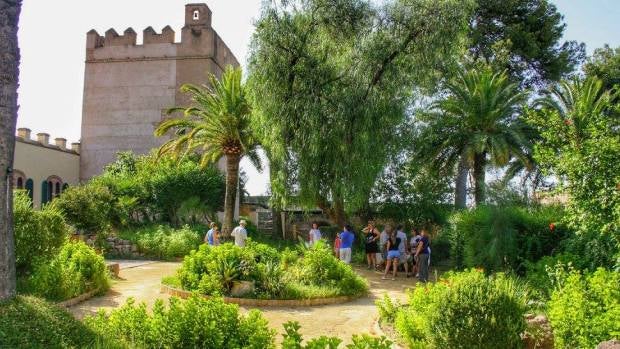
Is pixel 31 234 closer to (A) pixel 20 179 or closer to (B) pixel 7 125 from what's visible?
(B) pixel 7 125

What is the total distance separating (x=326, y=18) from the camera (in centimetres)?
2081

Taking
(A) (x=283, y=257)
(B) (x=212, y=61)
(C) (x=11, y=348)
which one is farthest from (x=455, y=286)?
(B) (x=212, y=61)

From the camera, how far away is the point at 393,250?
1650 cm

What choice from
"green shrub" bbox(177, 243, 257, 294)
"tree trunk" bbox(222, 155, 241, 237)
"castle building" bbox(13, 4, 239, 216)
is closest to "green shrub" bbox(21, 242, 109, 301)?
"green shrub" bbox(177, 243, 257, 294)

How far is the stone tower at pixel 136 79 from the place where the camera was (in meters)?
36.8

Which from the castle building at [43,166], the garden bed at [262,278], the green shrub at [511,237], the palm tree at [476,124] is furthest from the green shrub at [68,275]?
the castle building at [43,166]

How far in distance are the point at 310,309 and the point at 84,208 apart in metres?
13.8

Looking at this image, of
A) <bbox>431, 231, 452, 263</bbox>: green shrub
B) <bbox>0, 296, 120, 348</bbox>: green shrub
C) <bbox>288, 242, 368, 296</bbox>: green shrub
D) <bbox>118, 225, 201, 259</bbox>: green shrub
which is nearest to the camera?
<bbox>0, 296, 120, 348</bbox>: green shrub

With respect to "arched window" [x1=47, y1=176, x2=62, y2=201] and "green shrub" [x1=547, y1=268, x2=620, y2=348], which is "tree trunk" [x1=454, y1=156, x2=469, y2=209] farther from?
"arched window" [x1=47, y1=176, x2=62, y2=201]

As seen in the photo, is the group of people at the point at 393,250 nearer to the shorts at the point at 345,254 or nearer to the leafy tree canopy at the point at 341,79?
the shorts at the point at 345,254

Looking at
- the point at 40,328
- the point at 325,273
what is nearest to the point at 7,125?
the point at 40,328

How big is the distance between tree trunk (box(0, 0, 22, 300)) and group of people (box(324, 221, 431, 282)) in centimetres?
1099

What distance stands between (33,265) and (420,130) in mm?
16848

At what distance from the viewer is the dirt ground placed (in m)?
9.19
